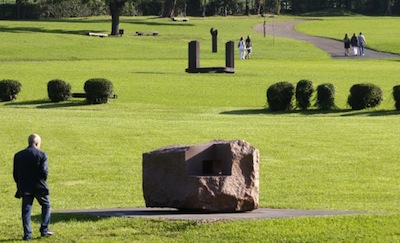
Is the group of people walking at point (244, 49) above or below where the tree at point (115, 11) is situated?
below

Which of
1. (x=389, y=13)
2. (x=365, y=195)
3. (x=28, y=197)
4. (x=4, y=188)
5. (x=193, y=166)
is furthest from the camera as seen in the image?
(x=389, y=13)

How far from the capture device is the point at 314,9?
154375 mm

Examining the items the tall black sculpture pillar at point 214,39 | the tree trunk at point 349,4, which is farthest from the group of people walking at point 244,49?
the tree trunk at point 349,4

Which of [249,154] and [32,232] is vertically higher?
[249,154]

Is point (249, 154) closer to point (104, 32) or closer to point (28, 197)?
point (28, 197)

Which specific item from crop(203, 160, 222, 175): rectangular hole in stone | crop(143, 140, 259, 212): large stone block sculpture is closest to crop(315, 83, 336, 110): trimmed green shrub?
crop(143, 140, 259, 212): large stone block sculpture

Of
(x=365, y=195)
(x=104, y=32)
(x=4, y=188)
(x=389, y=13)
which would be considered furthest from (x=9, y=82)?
(x=389, y=13)

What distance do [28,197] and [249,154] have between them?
3227 mm

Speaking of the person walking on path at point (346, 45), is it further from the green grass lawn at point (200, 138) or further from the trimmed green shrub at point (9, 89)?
the trimmed green shrub at point (9, 89)

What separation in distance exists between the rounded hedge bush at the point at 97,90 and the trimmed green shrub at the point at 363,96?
983 centimetres

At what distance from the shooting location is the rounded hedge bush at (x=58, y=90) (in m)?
44.3

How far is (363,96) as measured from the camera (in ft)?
137

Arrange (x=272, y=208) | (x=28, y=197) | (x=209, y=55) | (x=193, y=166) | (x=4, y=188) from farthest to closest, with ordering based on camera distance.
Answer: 1. (x=209, y=55)
2. (x=4, y=188)
3. (x=272, y=208)
4. (x=193, y=166)
5. (x=28, y=197)

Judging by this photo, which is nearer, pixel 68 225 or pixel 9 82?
pixel 68 225
